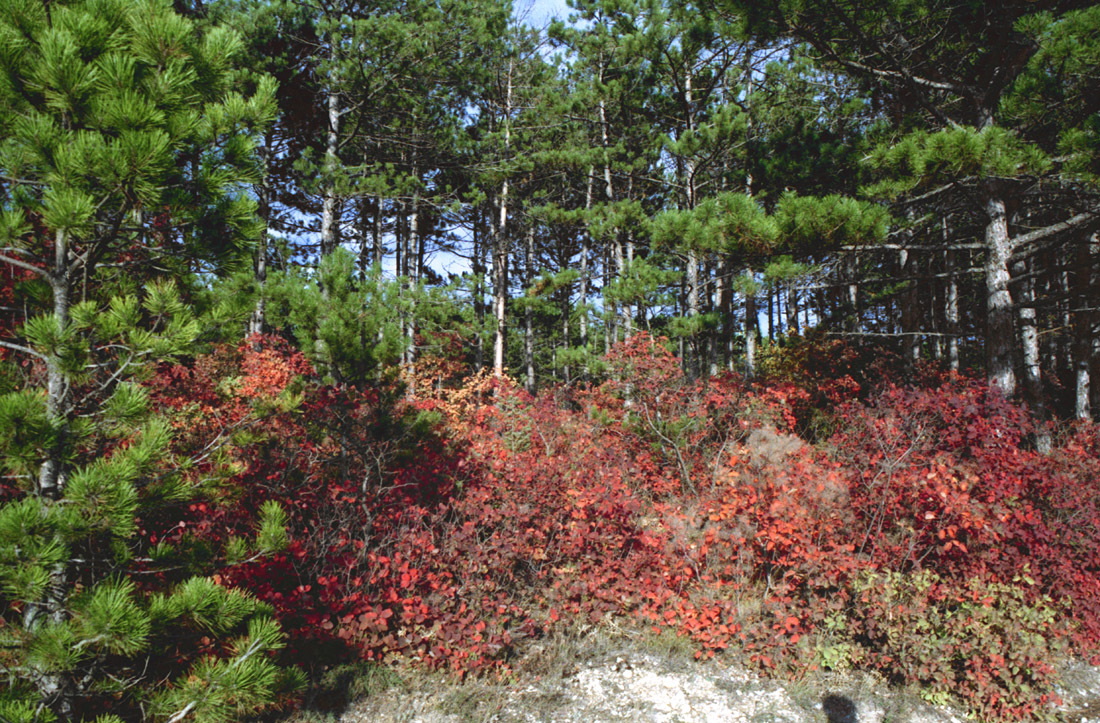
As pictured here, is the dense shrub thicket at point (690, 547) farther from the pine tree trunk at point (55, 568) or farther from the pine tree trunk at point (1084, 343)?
the pine tree trunk at point (1084, 343)

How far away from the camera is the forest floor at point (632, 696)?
391cm

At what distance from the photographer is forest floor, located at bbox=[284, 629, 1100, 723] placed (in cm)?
391

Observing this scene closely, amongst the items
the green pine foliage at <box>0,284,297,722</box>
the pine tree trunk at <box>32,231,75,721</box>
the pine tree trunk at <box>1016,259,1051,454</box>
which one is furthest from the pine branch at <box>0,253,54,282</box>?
the pine tree trunk at <box>1016,259,1051,454</box>

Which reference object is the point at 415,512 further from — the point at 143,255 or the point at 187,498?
the point at 143,255

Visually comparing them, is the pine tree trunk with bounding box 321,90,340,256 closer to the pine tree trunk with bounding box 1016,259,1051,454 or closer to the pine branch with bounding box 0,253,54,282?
the pine branch with bounding box 0,253,54,282

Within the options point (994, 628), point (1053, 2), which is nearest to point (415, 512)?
point (994, 628)

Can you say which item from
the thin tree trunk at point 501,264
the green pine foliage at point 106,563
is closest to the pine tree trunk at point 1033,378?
the green pine foliage at point 106,563

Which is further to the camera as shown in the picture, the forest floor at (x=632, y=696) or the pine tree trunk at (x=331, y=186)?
the pine tree trunk at (x=331, y=186)

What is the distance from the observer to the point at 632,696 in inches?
164

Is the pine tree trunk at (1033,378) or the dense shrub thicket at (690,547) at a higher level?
→ the pine tree trunk at (1033,378)

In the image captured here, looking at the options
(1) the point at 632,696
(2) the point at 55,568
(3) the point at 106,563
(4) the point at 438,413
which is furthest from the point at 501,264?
(2) the point at 55,568

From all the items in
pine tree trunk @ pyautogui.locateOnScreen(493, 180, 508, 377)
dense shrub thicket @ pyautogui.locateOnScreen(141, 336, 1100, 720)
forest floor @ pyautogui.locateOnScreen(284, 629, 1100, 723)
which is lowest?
forest floor @ pyautogui.locateOnScreen(284, 629, 1100, 723)

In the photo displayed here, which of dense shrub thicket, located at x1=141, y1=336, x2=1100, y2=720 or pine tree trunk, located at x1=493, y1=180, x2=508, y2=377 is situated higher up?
pine tree trunk, located at x1=493, y1=180, x2=508, y2=377

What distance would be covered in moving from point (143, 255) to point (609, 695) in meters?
4.52
